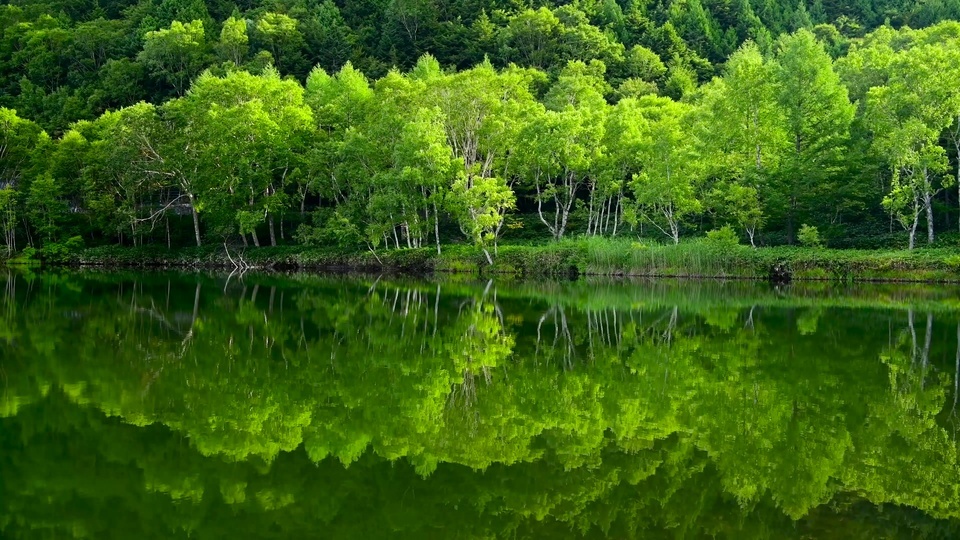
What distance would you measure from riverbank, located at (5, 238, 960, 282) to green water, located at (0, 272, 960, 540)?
1710 centimetres

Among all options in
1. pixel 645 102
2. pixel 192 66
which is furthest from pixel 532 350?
pixel 192 66

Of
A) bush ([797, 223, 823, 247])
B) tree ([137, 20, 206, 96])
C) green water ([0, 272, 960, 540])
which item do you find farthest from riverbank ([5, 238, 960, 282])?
tree ([137, 20, 206, 96])

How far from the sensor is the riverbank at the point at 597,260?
3409 centimetres

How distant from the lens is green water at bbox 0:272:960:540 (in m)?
6.29

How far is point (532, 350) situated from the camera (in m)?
14.8

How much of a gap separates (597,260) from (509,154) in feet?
35.8

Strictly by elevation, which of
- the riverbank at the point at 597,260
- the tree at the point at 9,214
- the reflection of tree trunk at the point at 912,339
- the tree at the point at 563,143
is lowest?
the riverbank at the point at 597,260

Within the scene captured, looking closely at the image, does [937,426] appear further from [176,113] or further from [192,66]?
[192,66]

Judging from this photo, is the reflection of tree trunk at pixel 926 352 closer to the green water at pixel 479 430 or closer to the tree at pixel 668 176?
the green water at pixel 479 430

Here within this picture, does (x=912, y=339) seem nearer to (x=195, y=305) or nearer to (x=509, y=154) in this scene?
(x=195, y=305)

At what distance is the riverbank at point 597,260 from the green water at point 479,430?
56.1ft

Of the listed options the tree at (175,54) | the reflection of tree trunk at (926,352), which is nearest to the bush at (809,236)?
the reflection of tree trunk at (926,352)

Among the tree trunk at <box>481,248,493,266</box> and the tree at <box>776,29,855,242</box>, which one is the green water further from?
the tree trunk at <box>481,248,493,266</box>

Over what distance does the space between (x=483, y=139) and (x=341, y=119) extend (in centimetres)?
1124
